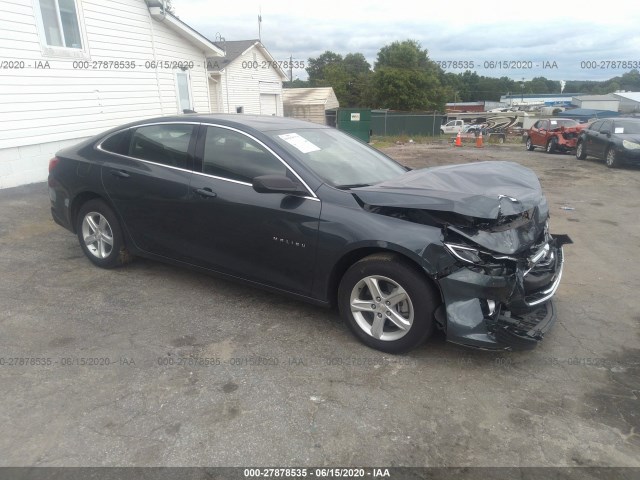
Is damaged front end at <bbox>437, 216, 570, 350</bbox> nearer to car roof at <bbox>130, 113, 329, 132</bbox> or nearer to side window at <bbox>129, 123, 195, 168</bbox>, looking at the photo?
car roof at <bbox>130, 113, 329, 132</bbox>

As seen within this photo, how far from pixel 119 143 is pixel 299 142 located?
192 cm

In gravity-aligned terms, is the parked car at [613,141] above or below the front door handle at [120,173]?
below

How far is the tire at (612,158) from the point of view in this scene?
13672 mm

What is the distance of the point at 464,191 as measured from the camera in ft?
11.1

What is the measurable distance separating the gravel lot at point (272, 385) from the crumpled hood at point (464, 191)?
3.53ft

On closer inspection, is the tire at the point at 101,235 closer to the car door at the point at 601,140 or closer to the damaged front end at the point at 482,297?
the damaged front end at the point at 482,297

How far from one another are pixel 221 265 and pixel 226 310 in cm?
39

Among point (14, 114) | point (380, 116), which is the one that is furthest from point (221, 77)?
point (380, 116)

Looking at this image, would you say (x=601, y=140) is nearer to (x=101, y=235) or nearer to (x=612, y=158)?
(x=612, y=158)

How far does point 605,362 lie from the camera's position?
3328 mm

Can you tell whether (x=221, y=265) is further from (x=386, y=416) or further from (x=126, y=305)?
(x=386, y=416)

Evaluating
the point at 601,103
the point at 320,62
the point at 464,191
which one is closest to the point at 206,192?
the point at 464,191

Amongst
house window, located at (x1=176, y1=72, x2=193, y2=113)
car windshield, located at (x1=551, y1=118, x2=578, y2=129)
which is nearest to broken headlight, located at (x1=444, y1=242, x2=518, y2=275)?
house window, located at (x1=176, y1=72, x2=193, y2=113)

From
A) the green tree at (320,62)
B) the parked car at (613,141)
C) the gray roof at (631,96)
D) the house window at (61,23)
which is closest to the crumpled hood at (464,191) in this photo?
the house window at (61,23)
